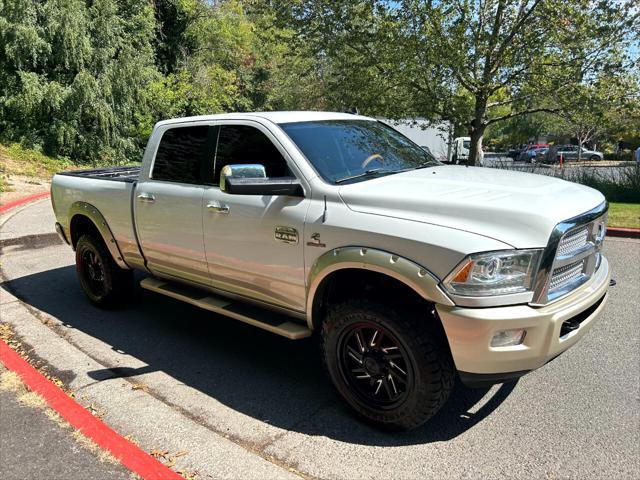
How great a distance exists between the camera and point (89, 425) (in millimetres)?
3172

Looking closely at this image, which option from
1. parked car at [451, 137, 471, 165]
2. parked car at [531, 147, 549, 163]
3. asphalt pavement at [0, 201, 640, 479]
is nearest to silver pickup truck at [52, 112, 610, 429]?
asphalt pavement at [0, 201, 640, 479]

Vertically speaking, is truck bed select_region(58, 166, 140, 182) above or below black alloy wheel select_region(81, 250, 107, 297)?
above

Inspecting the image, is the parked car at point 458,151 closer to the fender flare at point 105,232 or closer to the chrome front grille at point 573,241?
the fender flare at point 105,232

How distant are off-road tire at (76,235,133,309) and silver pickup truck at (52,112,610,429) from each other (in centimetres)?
79

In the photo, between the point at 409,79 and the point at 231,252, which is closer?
the point at 231,252

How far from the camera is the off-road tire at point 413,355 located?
2797 millimetres

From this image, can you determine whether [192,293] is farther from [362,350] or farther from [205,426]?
[362,350]

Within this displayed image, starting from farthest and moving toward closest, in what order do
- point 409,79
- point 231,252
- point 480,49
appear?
1. point 409,79
2. point 480,49
3. point 231,252

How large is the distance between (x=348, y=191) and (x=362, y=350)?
994 millimetres

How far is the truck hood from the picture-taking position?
2639 millimetres

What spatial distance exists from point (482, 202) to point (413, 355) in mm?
934

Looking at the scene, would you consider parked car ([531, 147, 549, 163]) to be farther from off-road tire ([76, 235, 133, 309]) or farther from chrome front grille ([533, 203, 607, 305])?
chrome front grille ([533, 203, 607, 305])

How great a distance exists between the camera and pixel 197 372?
13.0 feet

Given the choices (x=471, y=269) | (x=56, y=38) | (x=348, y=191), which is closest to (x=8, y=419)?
(x=348, y=191)
